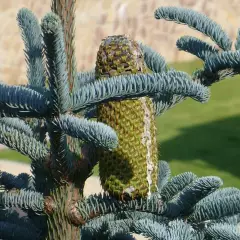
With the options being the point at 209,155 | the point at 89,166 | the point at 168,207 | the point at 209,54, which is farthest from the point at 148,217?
the point at 209,155

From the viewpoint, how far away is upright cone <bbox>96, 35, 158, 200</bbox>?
237 centimetres

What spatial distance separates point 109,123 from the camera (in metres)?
2.38

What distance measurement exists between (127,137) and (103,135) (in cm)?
34

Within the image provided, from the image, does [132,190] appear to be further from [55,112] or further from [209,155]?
[209,155]

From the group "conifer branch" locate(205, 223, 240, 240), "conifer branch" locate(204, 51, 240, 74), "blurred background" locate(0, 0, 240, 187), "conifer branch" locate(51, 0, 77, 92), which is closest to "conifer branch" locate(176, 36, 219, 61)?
"conifer branch" locate(204, 51, 240, 74)

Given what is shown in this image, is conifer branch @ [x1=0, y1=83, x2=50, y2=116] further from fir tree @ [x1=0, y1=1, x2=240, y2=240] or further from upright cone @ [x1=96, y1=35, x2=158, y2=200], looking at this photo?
upright cone @ [x1=96, y1=35, x2=158, y2=200]

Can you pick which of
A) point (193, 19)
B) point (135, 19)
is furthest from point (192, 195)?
point (135, 19)

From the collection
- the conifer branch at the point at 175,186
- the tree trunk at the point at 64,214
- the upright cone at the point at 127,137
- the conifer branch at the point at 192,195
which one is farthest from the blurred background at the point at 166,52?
the upright cone at the point at 127,137

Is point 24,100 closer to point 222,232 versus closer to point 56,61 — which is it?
point 56,61

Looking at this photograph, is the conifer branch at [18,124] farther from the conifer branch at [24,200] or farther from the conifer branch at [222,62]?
the conifer branch at [222,62]

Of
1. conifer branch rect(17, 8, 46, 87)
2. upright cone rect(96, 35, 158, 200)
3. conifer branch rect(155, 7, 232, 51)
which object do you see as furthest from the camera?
conifer branch rect(17, 8, 46, 87)

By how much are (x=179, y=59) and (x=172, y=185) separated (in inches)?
665

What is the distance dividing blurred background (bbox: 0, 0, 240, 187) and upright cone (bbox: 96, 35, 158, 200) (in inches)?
394

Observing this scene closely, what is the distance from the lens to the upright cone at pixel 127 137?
7.76ft
